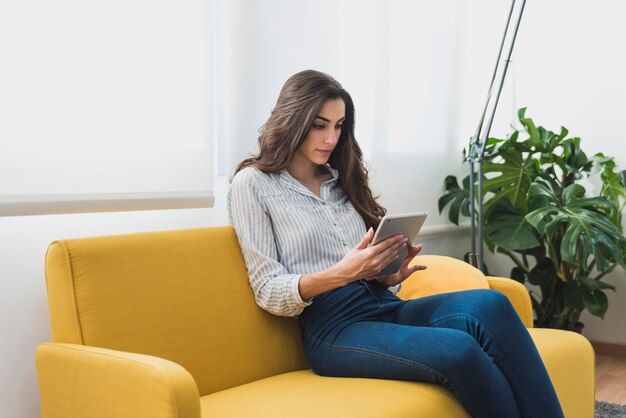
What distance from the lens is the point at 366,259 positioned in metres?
1.87

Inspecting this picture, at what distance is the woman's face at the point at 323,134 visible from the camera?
2.19m

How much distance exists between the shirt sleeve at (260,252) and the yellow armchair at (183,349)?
0.06 meters

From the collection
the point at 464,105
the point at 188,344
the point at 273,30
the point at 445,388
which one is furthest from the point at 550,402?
the point at 464,105

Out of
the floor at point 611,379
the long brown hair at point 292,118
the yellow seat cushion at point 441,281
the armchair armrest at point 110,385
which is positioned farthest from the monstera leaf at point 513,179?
the armchair armrest at point 110,385

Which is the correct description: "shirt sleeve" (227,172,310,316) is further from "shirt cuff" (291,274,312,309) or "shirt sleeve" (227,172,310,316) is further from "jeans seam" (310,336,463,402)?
"jeans seam" (310,336,463,402)

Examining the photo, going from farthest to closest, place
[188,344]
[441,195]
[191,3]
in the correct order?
[441,195]
[191,3]
[188,344]

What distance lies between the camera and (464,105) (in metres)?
4.02

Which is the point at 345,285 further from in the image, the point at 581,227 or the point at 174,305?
the point at 581,227

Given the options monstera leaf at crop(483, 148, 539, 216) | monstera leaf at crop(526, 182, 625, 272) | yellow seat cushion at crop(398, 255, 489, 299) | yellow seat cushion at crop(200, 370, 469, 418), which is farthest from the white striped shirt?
monstera leaf at crop(483, 148, 539, 216)

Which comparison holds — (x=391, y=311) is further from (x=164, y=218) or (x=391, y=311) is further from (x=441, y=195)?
(x=441, y=195)

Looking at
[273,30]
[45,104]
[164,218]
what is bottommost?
[164,218]

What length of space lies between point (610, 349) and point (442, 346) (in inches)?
99.1

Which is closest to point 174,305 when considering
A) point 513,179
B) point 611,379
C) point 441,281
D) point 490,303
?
point 490,303

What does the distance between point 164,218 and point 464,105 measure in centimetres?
223
